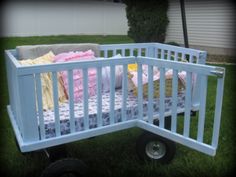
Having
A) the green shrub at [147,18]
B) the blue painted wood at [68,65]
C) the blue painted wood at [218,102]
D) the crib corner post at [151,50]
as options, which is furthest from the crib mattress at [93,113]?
the green shrub at [147,18]

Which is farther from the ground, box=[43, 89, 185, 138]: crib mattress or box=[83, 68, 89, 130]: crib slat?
box=[83, 68, 89, 130]: crib slat

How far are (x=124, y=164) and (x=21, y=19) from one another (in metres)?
9.85

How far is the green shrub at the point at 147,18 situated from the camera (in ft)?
30.0

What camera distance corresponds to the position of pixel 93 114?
2.29m

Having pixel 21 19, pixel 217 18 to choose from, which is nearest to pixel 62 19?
pixel 21 19

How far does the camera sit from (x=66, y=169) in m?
2.06

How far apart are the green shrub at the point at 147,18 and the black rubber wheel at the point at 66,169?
760 centimetres

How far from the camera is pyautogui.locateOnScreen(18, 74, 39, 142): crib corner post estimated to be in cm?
190

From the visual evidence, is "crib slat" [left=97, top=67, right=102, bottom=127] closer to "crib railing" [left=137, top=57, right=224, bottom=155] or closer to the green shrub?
"crib railing" [left=137, top=57, right=224, bottom=155]

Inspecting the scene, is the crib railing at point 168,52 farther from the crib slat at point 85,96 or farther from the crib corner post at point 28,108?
the crib corner post at point 28,108

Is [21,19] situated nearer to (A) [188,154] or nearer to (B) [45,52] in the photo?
(B) [45,52]

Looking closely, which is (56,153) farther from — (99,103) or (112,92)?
(112,92)

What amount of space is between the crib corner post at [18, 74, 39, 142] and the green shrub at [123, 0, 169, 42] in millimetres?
7612

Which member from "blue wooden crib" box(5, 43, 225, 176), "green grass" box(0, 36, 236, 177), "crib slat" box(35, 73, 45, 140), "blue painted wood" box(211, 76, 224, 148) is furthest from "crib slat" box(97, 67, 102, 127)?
"blue painted wood" box(211, 76, 224, 148)
